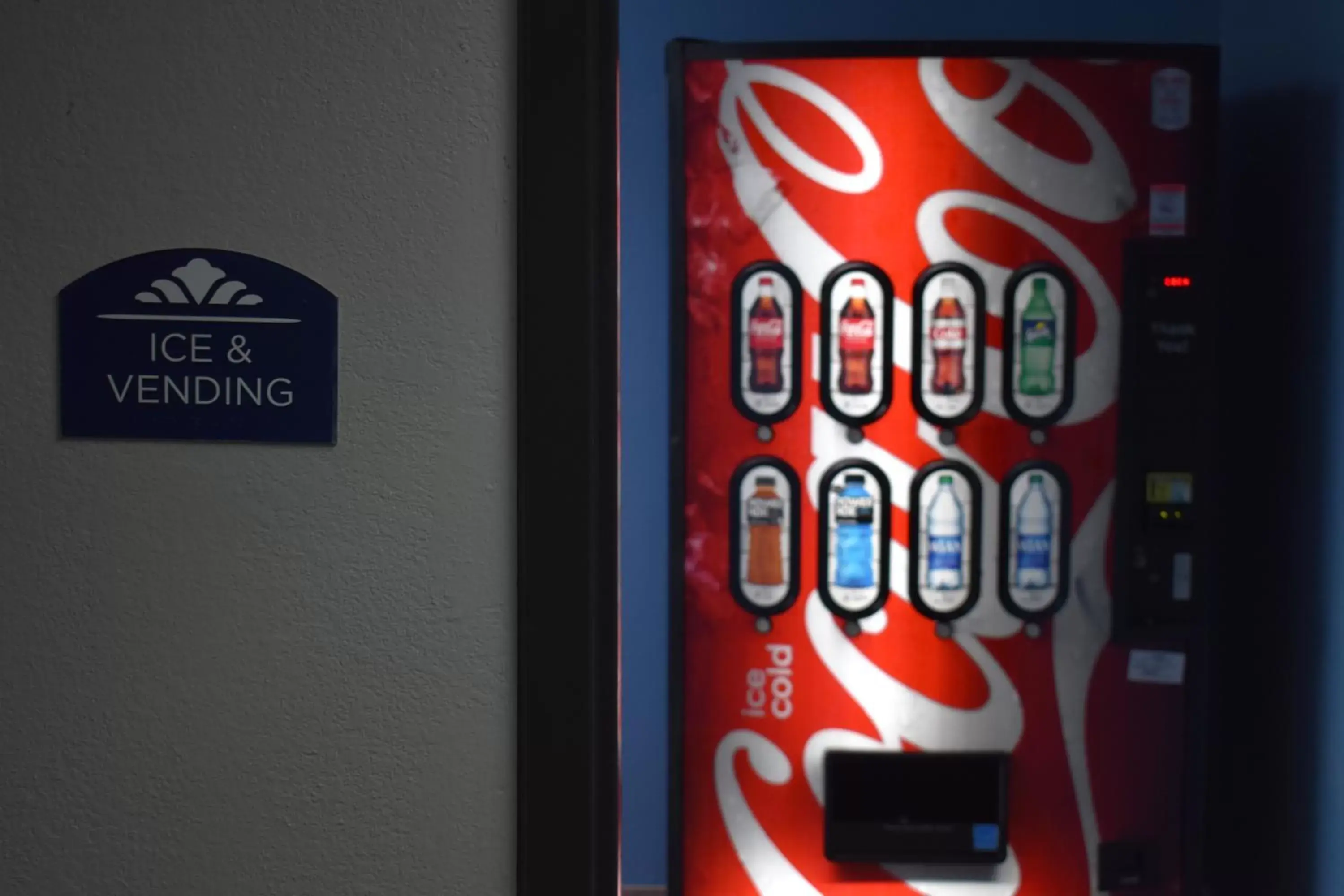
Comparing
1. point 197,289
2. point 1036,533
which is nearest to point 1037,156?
point 1036,533

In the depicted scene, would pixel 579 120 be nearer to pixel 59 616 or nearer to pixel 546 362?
pixel 546 362

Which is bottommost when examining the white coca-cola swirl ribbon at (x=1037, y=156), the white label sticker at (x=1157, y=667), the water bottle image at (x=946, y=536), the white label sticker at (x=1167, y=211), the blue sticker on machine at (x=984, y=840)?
the blue sticker on machine at (x=984, y=840)

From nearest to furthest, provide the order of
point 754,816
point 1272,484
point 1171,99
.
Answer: point 1171,99 → point 754,816 → point 1272,484

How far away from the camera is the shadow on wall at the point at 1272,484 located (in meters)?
2.28

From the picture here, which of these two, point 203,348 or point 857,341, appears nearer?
point 203,348

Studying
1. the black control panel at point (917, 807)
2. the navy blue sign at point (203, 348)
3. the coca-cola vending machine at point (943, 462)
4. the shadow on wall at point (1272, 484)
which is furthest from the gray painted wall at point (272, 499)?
the shadow on wall at point (1272, 484)

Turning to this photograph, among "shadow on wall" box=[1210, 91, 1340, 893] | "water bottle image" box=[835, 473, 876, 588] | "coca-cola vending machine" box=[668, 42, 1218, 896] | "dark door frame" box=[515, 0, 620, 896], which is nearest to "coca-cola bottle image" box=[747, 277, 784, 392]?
"coca-cola vending machine" box=[668, 42, 1218, 896]

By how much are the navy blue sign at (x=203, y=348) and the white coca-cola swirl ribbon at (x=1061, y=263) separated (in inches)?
57.5

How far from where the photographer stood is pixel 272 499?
37.3 inches

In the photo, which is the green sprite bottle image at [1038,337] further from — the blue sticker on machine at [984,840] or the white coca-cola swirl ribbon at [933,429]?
the blue sticker on machine at [984,840]

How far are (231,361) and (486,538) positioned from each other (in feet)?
0.86

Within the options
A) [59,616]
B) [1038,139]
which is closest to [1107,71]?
[1038,139]

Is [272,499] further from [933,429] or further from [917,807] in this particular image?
[917,807]

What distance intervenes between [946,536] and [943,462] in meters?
0.14
